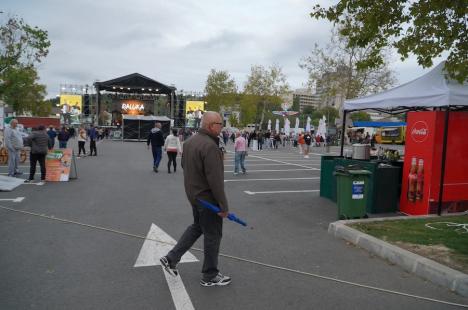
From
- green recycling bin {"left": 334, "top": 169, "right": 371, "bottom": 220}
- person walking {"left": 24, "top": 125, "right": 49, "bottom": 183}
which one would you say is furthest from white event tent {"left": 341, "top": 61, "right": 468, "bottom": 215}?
person walking {"left": 24, "top": 125, "right": 49, "bottom": 183}

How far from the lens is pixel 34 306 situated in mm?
3703

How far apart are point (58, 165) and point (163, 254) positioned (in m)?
8.12

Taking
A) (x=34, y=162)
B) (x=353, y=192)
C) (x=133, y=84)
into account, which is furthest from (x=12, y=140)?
(x=133, y=84)

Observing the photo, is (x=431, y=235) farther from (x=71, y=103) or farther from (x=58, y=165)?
(x=71, y=103)

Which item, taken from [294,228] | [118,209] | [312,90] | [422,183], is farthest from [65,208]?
[312,90]

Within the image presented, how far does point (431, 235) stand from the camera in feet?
19.7

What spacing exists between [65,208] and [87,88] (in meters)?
41.1

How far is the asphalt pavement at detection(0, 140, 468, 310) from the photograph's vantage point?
3955 mm

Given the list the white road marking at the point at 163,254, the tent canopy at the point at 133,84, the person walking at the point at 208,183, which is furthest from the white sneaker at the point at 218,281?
the tent canopy at the point at 133,84

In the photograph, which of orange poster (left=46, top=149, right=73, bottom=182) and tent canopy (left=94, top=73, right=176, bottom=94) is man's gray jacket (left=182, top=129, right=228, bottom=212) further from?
tent canopy (left=94, top=73, right=176, bottom=94)

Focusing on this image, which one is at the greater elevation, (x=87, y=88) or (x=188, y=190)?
(x=87, y=88)

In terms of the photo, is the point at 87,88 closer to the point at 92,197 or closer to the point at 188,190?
the point at 92,197

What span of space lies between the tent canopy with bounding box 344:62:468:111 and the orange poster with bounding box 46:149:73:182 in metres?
8.79

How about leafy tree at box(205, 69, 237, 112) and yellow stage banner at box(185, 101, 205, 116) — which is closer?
yellow stage banner at box(185, 101, 205, 116)
